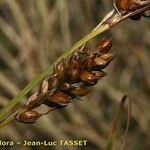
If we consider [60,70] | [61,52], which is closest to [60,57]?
[60,70]

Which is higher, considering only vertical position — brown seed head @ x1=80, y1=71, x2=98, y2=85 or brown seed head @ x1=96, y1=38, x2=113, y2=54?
brown seed head @ x1=96, y1=38, x2=113, y2=54

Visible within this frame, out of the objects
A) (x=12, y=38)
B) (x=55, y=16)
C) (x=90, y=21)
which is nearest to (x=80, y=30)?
(x=90, y=21)

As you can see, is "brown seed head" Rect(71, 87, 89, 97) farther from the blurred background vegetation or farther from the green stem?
the blurred background vegetation

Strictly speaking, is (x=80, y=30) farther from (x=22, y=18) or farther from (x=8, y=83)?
(x=8, y=83)

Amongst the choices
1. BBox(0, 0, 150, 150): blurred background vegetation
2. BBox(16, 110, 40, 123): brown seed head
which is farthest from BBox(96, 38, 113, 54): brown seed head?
BBox(0, 0, 150, 150): blurred background vegetation

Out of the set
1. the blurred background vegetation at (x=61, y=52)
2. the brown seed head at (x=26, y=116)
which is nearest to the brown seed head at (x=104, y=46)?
the brown seed head at (x=26, y=116)

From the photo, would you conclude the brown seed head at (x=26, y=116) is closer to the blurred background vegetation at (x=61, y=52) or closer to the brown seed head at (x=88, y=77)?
the brown seed head at (x=88, y=77)
